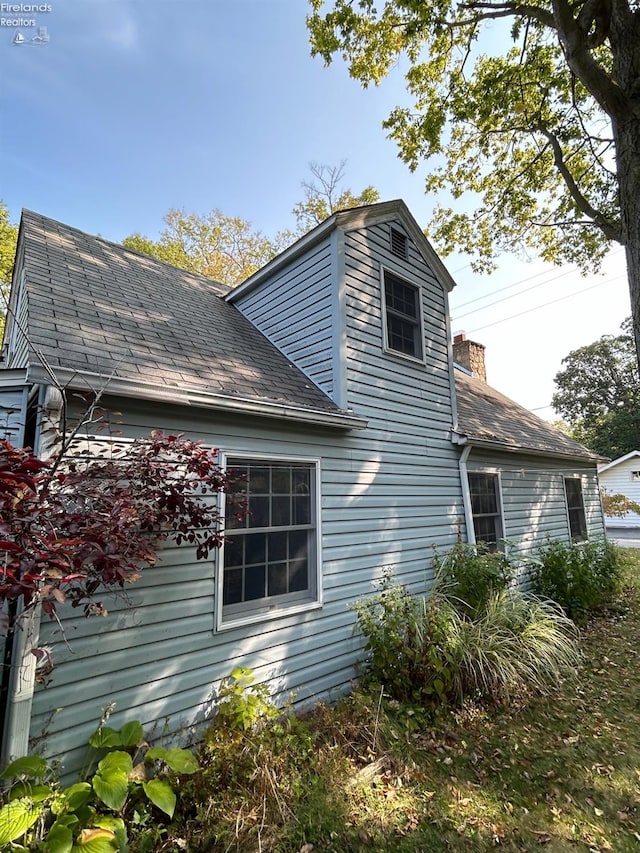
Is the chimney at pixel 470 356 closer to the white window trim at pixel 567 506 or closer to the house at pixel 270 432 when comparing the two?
the white window trim at pixel 567 506

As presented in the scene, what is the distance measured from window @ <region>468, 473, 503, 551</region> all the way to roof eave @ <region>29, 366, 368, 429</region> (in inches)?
146

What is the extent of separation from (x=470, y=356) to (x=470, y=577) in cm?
860

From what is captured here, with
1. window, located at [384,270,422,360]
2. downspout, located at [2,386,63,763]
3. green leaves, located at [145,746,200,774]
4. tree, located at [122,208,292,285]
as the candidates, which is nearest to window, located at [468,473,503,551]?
window, located at [384,270,422,360]

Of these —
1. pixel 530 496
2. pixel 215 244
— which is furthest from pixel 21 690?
pixel 215 244

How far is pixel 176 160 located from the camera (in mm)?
10219

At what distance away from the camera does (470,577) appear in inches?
225

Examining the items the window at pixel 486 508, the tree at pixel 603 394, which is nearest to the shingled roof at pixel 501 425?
→ the window at pixel 486 508

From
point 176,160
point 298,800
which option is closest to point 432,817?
point 298,800

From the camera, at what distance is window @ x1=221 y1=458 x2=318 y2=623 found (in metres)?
4.02

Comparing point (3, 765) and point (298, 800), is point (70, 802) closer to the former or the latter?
point (3, 765)

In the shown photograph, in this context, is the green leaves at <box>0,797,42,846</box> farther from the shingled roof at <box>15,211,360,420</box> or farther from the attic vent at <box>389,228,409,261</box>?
the attic vent at <box>389,228,409,261</box>

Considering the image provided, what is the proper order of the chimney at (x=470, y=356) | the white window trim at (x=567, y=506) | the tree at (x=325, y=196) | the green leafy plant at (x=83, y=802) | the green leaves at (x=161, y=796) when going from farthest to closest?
the tree at (x=325, y=196) < the chimney at (x=470, y=356) < the white window trim at (x=567, y=506) < the green leaves at (x=161, y=796) < the green leafy plant at (x=83, y=802)

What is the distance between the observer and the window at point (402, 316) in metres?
6.51

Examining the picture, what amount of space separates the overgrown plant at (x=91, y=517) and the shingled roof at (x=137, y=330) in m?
0.71
